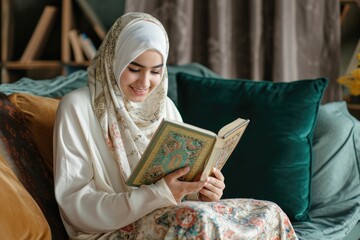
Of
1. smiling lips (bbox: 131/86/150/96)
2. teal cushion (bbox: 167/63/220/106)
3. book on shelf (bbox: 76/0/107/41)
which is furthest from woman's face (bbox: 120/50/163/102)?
book on shelf (bbox: 76/0/107/41)

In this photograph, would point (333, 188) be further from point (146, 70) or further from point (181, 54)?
point (181, 54)

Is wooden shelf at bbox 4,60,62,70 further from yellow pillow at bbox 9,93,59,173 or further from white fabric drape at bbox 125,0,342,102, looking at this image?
yellow pillow at bbox 9,93,59,173

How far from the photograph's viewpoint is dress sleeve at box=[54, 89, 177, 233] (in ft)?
5.48

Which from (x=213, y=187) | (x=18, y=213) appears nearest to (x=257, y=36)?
(x=213, y=187)

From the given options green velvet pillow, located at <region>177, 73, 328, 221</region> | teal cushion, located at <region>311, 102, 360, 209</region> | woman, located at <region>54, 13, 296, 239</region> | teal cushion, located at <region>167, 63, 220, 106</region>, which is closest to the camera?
woman, located at <region>54, 13, 296, 239</region>

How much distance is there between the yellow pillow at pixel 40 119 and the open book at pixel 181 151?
1.54ft

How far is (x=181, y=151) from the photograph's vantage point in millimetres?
1613

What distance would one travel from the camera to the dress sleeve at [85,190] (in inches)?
65.8

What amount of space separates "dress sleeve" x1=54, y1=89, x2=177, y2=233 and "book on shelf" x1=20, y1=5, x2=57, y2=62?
6.46ft

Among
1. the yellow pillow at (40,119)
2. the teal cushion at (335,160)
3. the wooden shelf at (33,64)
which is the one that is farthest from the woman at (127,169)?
the wooden shelf at (33,64)

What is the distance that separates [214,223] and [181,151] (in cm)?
20

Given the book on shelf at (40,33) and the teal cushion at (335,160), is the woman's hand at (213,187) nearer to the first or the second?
the teal cushion at (335,160)

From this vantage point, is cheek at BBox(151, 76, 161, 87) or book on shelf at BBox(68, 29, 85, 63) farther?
book on shelf at BBox(68, 29, 85, 63)

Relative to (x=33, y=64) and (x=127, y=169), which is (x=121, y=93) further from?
(x=33, y=64)
